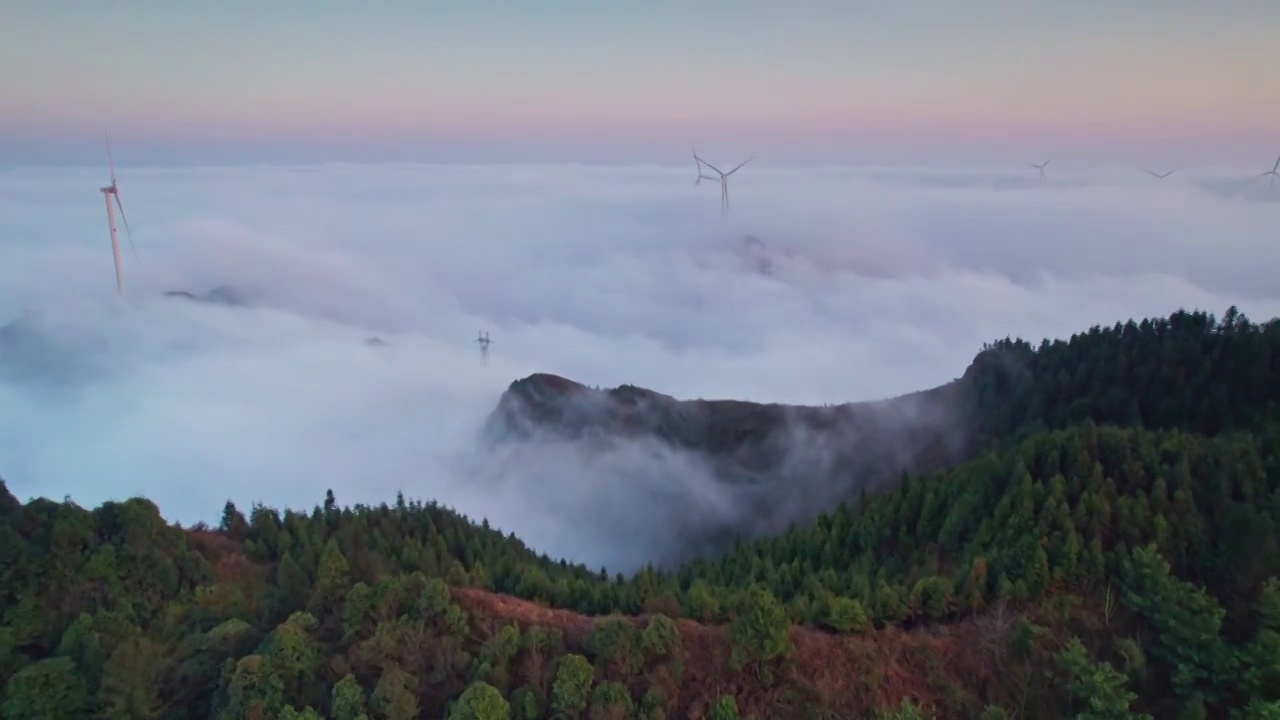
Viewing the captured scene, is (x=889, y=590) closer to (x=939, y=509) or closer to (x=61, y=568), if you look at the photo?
(x=939, y=509)

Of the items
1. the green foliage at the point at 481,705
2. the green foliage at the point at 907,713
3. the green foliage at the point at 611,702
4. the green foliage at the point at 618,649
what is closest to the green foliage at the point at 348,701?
the green foliage at the point at 481,705

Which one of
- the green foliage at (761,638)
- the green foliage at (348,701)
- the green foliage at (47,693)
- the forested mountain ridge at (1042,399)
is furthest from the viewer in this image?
the forested mountain ridge at (1042,399)

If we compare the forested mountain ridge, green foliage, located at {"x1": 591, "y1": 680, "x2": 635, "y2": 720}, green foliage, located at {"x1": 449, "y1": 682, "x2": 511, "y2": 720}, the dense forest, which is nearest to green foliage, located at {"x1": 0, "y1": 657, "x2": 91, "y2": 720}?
the dense forest

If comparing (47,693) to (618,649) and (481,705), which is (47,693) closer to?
(481,705)

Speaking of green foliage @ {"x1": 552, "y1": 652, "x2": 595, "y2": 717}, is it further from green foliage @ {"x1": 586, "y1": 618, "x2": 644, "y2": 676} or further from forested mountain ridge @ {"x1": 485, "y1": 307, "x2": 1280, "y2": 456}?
forested mountain ridge @ {"x1": 485, "y1": 307, "x2": 1280, "y2": 456}

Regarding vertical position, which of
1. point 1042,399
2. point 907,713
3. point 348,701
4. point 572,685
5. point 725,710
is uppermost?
point 1042,399

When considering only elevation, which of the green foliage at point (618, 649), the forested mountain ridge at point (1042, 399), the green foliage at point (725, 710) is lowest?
the green foliage at point (725, 710)

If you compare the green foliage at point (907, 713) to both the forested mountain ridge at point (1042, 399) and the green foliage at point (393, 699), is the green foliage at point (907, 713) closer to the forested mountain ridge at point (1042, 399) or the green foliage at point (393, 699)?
the green foliage at point (393, 699)

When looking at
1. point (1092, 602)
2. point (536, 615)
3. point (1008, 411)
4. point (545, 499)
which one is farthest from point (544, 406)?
point (1092, 602)

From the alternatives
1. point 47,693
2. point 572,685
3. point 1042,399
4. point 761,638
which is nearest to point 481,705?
point 572,685
